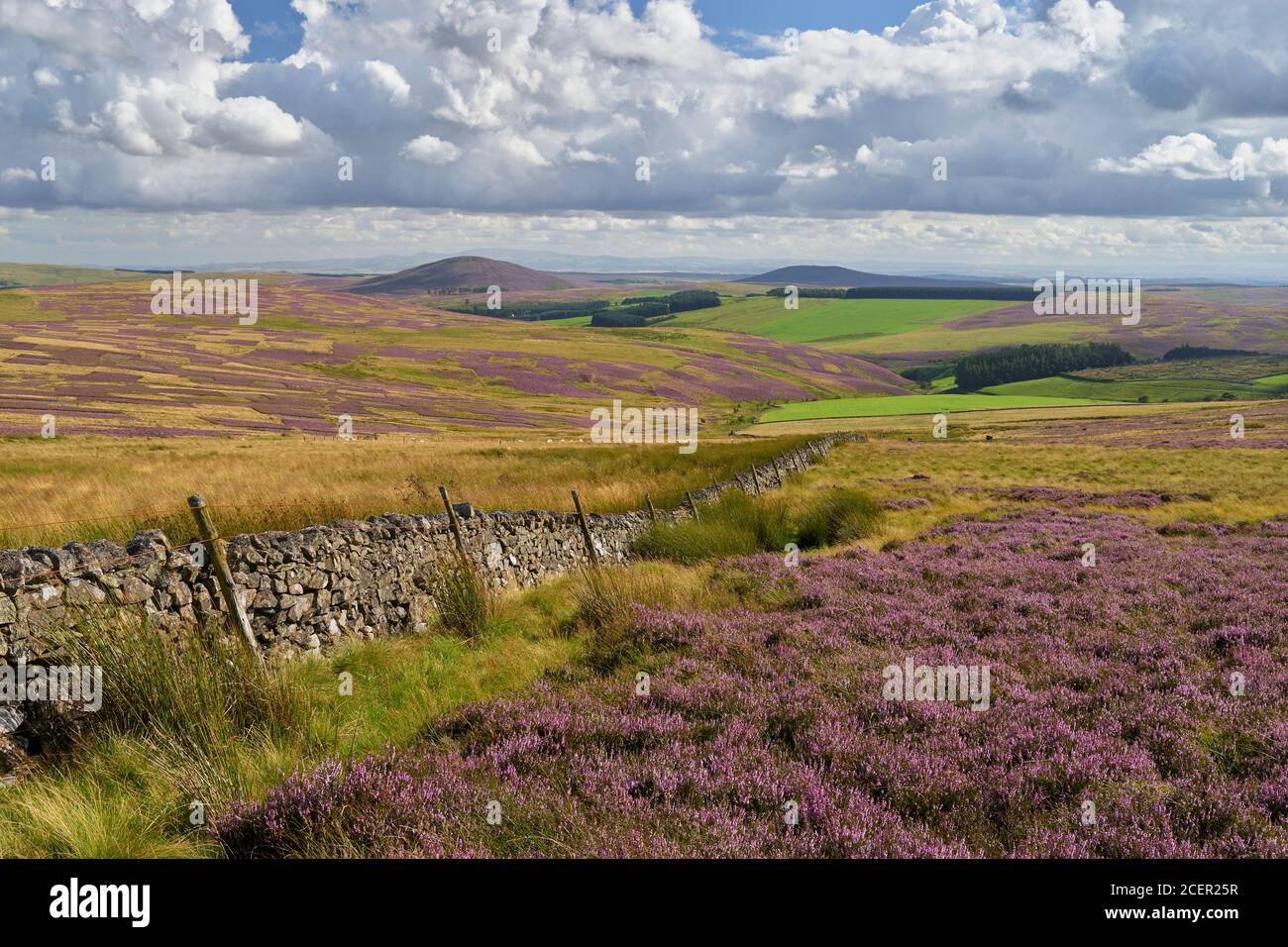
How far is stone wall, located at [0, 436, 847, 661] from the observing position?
6578mm

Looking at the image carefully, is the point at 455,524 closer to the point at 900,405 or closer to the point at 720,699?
the point at 720,699

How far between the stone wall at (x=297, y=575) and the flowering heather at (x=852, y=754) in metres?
3.31

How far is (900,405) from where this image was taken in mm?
116562

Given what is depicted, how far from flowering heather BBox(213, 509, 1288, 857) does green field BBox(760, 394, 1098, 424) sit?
87111 mm

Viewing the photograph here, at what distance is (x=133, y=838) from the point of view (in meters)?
4.70

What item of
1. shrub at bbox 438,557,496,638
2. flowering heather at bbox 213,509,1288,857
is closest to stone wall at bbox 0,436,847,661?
shrub at bbox 438,557,496,638

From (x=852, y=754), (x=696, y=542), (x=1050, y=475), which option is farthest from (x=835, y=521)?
(x=1050, y=475)

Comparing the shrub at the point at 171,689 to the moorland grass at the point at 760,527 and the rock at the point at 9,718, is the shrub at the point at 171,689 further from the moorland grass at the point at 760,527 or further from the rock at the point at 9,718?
the moorland grass at the point at 760,527

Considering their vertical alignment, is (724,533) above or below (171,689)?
below

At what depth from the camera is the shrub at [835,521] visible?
759 inches

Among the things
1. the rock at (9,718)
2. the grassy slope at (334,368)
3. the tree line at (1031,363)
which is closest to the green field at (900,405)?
the grassy slope at (334,368)

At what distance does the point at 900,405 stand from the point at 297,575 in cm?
11651
